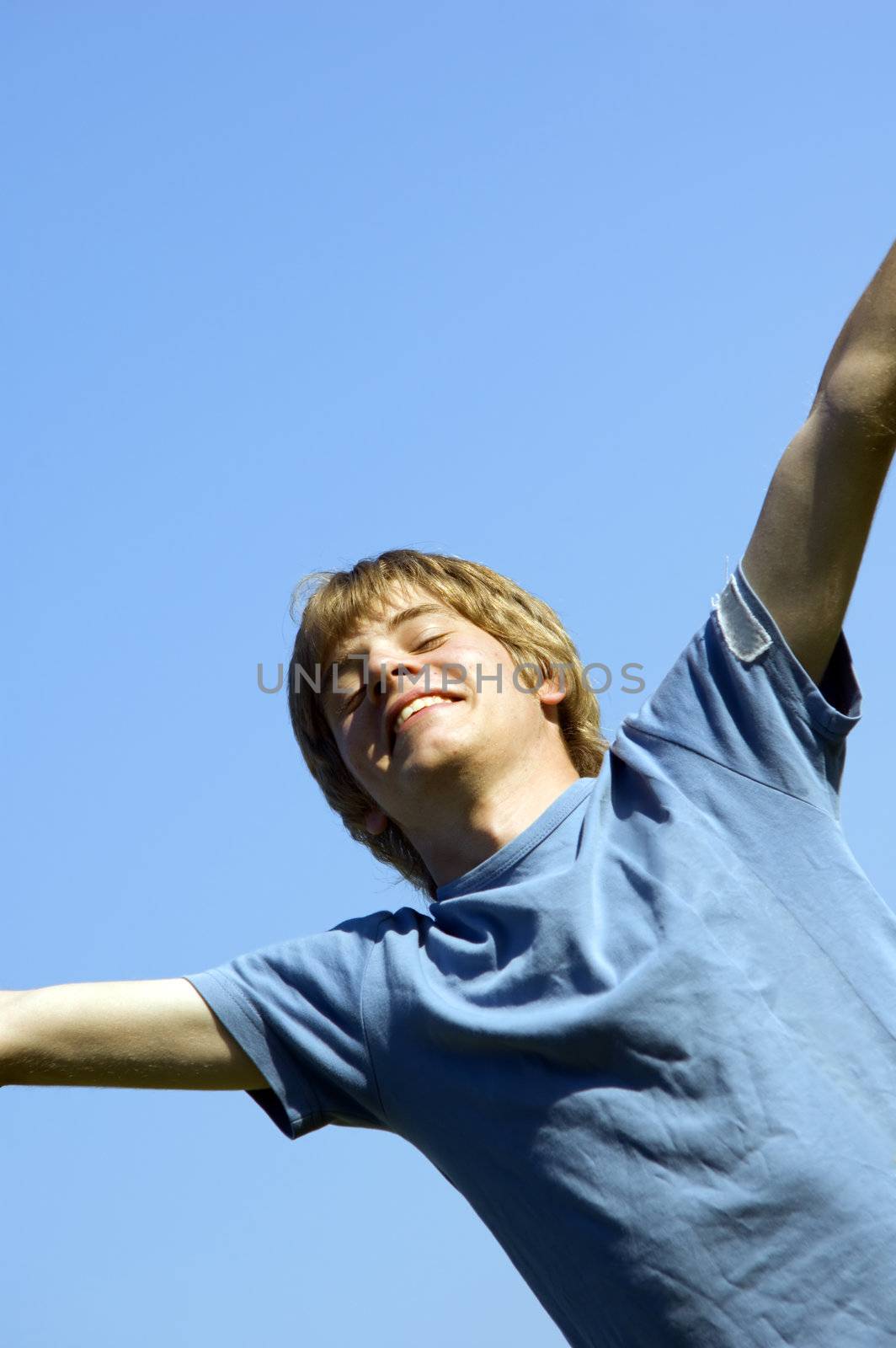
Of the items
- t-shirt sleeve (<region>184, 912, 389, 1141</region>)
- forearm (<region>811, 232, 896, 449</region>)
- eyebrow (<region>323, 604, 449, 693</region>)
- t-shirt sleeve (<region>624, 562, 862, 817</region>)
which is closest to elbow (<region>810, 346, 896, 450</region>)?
forearm (<region>811, 232, 896, 449</region>)

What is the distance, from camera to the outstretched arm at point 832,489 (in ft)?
8.79

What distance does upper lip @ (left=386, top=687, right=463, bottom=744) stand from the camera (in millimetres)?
3439

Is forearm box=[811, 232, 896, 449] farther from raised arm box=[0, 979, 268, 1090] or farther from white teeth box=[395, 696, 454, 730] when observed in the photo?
raised arm box=[0, 979, 268, 1090]

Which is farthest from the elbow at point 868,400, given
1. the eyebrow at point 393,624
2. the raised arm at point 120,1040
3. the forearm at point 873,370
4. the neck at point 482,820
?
the raised arm at point 120,1040

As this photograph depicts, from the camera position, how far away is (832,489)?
8.88 ft

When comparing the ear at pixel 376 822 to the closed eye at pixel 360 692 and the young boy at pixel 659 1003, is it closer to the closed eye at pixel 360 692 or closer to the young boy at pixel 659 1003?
the closed eye at pixel 360 692

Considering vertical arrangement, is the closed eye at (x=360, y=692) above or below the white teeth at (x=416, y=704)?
above

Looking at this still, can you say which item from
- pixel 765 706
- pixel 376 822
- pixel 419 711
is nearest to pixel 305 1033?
pixel 419 711

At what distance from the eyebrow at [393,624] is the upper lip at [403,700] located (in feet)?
0.84

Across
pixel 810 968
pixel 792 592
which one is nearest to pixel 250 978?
pixel 810 968

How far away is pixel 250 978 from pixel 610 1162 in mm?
919

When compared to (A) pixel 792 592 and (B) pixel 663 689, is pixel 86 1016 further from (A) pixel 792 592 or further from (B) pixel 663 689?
(A) pixel 792 592

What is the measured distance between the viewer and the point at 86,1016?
2.96 m

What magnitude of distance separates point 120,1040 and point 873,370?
6.57ft
